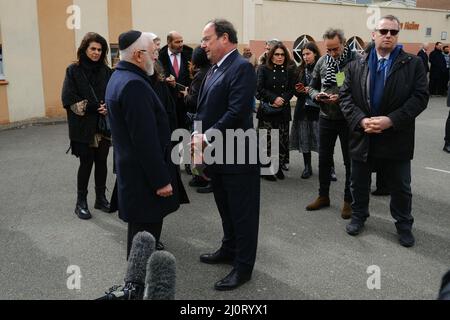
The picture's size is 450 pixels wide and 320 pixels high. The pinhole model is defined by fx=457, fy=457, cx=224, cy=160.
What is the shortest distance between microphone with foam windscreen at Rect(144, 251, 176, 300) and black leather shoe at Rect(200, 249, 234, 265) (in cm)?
246

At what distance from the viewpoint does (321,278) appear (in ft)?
11.6

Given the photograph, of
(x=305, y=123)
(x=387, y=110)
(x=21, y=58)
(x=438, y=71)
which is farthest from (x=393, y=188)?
(x=438, y=71)

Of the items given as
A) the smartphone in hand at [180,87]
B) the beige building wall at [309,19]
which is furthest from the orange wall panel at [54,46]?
the smartphone in hand at [180,87]

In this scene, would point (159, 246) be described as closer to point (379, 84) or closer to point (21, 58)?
point (379, 84)

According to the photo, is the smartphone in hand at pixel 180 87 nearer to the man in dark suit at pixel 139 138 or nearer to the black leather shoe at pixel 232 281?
the man in dark suit at pixel 139 138

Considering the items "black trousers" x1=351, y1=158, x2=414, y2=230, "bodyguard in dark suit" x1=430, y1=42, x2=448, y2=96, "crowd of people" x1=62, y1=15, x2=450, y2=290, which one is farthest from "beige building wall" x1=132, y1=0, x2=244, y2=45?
"black trousers" x1=351, y1=158, x2=414, y2=230

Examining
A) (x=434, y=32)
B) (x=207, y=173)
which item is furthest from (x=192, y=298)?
(x=434, y=32)

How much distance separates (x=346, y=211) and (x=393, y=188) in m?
0.75

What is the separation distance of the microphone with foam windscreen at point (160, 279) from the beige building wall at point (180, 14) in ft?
38.0

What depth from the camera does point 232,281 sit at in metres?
3.38

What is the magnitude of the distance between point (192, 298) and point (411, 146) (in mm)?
2331

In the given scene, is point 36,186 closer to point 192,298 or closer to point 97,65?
point 97,65

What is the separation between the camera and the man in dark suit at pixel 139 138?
9.31 ft
